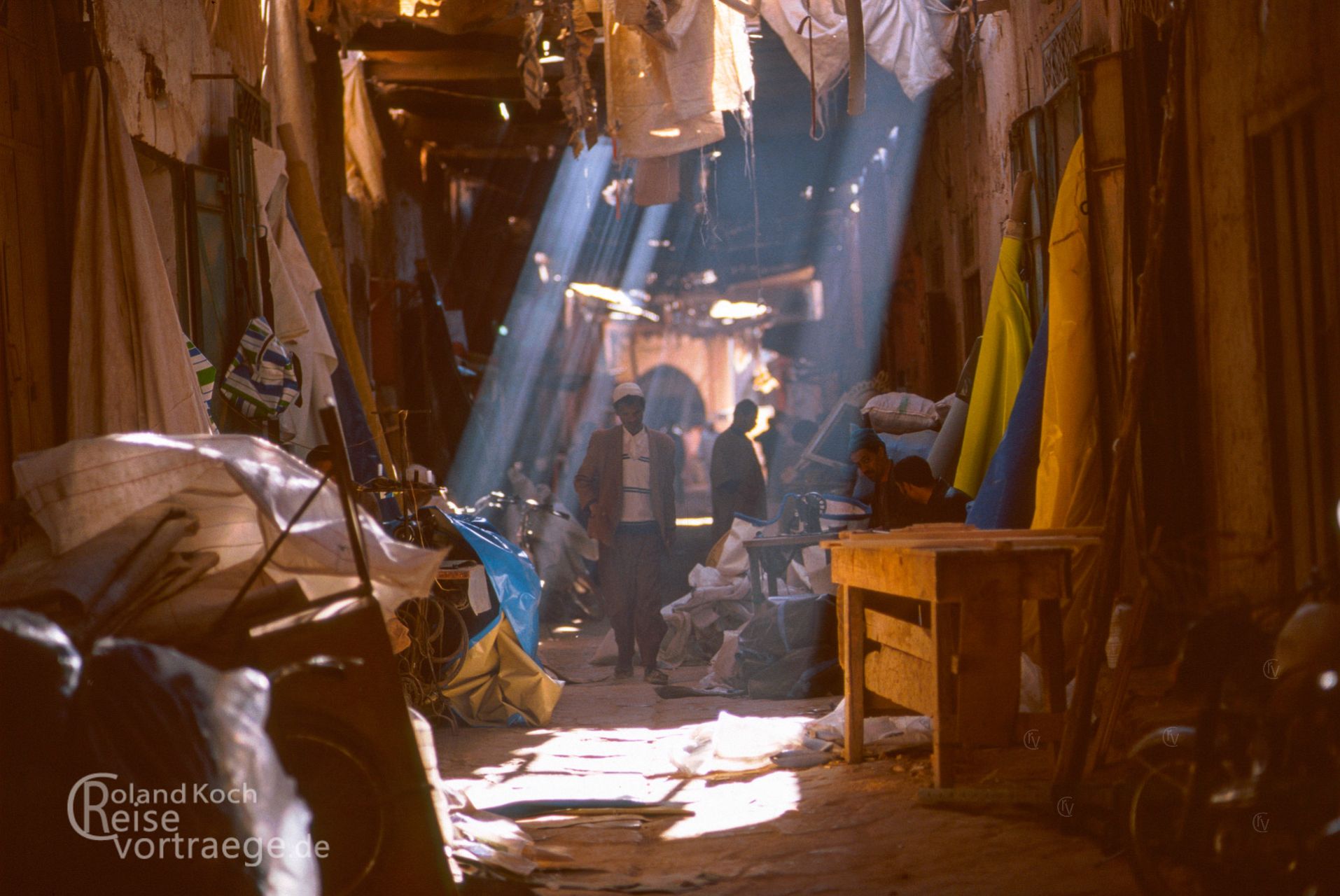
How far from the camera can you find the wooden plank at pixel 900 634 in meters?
5.40

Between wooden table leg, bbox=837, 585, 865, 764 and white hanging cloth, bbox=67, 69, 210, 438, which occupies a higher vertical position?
white hanging cloth, bbox=67, 69, 210, 438

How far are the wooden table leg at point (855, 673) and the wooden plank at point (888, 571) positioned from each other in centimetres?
13

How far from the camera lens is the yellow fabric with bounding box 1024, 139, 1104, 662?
6.50 metres

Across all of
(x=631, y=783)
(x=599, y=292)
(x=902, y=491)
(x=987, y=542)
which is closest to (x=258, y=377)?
(x=631, y=783)

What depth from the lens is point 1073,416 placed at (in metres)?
6.54

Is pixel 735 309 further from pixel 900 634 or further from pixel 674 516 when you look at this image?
pixel 900 634

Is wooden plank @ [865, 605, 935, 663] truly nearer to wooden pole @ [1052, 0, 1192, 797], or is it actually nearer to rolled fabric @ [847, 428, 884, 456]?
wooden pole @ [1052, 0, 1192, 797]

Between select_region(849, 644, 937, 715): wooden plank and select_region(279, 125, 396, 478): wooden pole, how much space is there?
14.3 feet

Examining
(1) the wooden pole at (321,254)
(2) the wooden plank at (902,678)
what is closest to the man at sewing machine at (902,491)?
(2) the wooden plank at (902,678)

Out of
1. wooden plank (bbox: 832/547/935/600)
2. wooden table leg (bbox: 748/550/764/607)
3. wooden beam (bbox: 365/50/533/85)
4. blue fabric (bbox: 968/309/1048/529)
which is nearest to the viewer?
wooden plank (bbox: 832/547/935/600)

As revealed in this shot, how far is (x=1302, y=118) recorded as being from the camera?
478cm

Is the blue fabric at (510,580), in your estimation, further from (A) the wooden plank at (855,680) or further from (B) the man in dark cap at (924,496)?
(B) the man in dark cap at (924,496)

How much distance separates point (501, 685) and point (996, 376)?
3.61 metres

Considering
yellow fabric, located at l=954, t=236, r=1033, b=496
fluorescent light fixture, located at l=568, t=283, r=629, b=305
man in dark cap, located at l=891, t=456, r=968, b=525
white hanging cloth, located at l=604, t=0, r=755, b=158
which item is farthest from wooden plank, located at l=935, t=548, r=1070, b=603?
fluorescent light fixture, located at l=568, t=283, r=629, b=305
